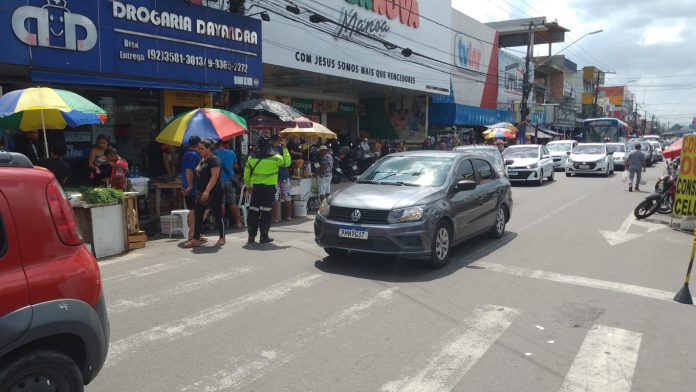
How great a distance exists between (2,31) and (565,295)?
10.1m

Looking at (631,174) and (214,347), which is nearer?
(214,347)

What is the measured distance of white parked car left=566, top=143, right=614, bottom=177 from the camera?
2381cm

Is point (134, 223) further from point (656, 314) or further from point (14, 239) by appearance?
point (656, 314)

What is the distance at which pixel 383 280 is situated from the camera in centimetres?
675

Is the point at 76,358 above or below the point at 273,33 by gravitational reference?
below

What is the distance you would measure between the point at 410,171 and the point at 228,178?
3.97 metres

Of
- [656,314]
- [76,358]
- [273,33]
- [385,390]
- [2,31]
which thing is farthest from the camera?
[273,33]

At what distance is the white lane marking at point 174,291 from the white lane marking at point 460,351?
308 cm

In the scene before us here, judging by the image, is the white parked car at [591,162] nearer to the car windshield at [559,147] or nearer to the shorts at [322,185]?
the car windshield at [559,147]

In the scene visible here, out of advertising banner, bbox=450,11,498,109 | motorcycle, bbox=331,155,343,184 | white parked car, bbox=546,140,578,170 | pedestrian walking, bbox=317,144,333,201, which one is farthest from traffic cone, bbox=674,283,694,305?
advertising banner, bbox=450,11,498,109

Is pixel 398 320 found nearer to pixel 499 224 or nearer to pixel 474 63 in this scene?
pixel 499 224

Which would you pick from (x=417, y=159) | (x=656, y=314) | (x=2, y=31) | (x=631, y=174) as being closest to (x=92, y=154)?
(x=2, y=31)

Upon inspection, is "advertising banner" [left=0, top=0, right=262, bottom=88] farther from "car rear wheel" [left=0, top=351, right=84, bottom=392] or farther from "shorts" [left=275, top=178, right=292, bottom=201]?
"car rear wheel" [left=0, top=351, right=84, bottom=392]

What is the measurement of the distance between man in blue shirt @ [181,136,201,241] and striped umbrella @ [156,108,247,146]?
0.55 m
